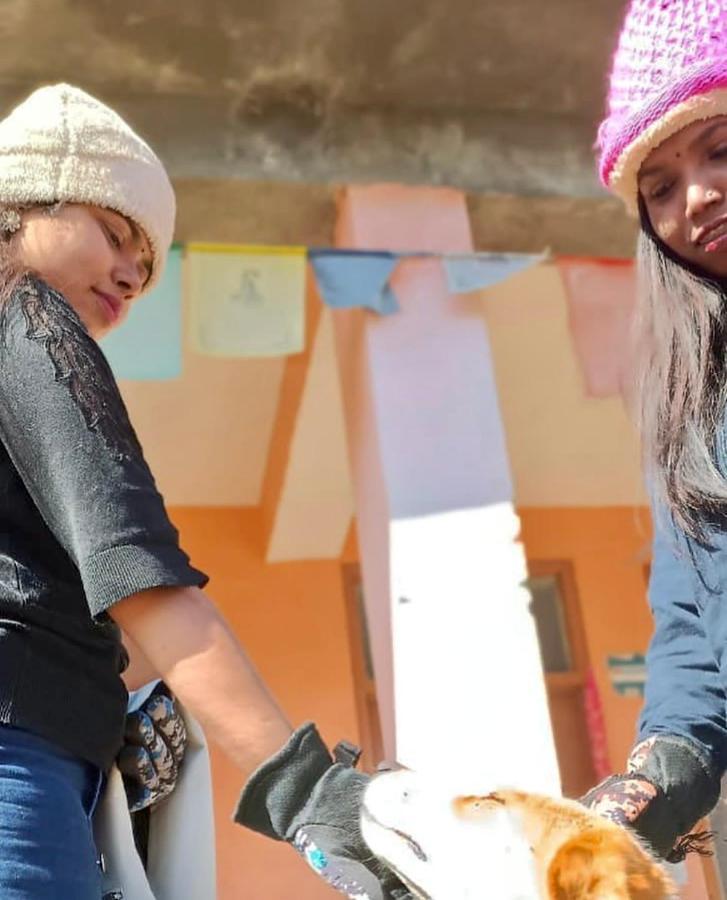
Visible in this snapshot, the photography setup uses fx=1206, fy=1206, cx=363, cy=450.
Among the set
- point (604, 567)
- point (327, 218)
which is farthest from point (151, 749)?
point (604, 567)

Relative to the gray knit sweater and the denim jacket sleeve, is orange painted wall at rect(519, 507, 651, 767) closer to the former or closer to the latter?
the denim jacket sleeve

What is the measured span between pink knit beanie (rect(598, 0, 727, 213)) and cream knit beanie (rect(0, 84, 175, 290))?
634 millimetres

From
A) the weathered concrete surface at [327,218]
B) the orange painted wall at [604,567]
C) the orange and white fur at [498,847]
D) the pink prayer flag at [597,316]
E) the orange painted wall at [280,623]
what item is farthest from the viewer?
the orange painted wall at [604,567]

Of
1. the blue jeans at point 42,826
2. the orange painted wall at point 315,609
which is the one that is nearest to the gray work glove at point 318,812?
the blue jeans at point 42,826

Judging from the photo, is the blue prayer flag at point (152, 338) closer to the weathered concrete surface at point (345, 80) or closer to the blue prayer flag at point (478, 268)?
the weathered concrete surface at point (345, 80)

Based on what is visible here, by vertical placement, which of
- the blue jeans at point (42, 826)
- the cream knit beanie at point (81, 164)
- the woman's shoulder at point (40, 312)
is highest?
the cream knit beanie at point (81, 164)

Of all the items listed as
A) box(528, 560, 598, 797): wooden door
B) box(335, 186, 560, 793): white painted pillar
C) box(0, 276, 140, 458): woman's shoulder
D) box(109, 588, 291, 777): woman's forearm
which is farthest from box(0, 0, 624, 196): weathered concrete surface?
box(109, 588, 291, 777): woman's forearm

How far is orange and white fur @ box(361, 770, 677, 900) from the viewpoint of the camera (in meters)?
1.00

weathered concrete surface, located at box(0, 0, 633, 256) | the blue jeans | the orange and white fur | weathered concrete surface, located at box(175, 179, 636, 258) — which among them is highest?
weathered concrete surface, located at box(0, 0, 633, 256)

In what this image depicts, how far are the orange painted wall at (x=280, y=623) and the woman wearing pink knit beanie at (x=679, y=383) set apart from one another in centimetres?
417

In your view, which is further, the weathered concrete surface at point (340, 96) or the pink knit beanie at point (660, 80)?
the weathered concrete surface at point (340, 96)

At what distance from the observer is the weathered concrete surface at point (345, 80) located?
4.03 m

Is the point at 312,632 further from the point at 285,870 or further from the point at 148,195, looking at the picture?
the point at 148,195

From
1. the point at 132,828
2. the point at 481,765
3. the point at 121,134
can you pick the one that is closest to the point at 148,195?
the point at 121,134
